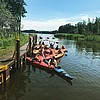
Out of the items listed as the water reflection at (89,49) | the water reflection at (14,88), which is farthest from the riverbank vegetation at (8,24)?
the water reflection at (89,49)

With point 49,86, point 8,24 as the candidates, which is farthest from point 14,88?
point 8,24

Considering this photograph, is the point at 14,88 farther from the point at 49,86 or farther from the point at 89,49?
the point at 89,49

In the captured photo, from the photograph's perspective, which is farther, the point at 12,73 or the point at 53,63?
the point at 53,63

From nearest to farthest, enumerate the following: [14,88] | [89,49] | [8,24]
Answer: [14,88] → [8,24] → [89,49]

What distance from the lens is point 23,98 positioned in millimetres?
17688

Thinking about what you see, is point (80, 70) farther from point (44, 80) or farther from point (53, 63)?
point (44, 80)

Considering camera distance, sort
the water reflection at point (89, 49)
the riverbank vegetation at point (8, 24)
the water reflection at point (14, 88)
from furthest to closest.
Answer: the water reflection at point (89, 49) < the riverbank vegetation at point (8, 24) < the water reflection at point (14, 88)

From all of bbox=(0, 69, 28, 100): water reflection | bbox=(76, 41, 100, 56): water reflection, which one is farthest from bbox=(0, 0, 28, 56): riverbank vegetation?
bbox=(76, 41, 100, 56): water reflection

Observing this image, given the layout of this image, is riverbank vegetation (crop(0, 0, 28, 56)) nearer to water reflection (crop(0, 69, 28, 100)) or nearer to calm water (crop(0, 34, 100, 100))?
water reflection (crop(0, 69, 28, 100))

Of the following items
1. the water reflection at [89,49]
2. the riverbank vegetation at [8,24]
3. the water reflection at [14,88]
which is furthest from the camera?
the water reflection at [89,49]

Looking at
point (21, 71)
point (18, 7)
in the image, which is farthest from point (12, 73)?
point (18, 7)

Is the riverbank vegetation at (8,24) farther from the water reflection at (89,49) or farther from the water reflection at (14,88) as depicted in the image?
the water reflection at (89,49)

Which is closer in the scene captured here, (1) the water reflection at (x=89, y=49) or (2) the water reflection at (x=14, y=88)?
(2) the water reflection at (x=14, y=88)

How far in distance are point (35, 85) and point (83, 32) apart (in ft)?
357
